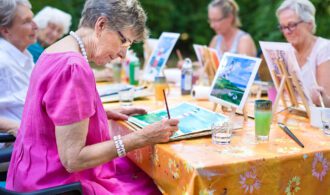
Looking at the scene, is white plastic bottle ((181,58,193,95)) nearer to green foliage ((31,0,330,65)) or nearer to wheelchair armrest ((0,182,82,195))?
wheelchair armrest ((0,182,82,195))

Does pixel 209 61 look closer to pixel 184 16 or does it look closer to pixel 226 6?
pixel 226 6

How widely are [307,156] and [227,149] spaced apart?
0.30 meters

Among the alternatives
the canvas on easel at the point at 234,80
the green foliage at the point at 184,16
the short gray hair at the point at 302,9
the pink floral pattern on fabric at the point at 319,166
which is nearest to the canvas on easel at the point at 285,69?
the canvas on easel at the point at 234,80

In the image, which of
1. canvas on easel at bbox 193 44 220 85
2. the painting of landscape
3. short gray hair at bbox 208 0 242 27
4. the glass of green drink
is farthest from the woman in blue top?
the glass of green drink

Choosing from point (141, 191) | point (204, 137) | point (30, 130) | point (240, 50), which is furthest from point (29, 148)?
point (240, 50)

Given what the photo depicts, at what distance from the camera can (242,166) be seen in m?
1.45

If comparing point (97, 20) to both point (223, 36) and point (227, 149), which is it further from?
point (223, 36)

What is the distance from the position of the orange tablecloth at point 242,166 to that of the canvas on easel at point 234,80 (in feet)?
0.75

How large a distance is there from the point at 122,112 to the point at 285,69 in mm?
864

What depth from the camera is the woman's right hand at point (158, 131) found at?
1593mm

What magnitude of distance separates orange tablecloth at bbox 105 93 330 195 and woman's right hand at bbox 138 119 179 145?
4cm

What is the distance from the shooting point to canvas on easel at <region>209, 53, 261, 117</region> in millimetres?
1905

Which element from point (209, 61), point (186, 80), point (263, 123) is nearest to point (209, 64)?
point (209, 61)

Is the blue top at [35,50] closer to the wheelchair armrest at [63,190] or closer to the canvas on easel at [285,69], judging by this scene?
the canvas on easel at [285,69]
